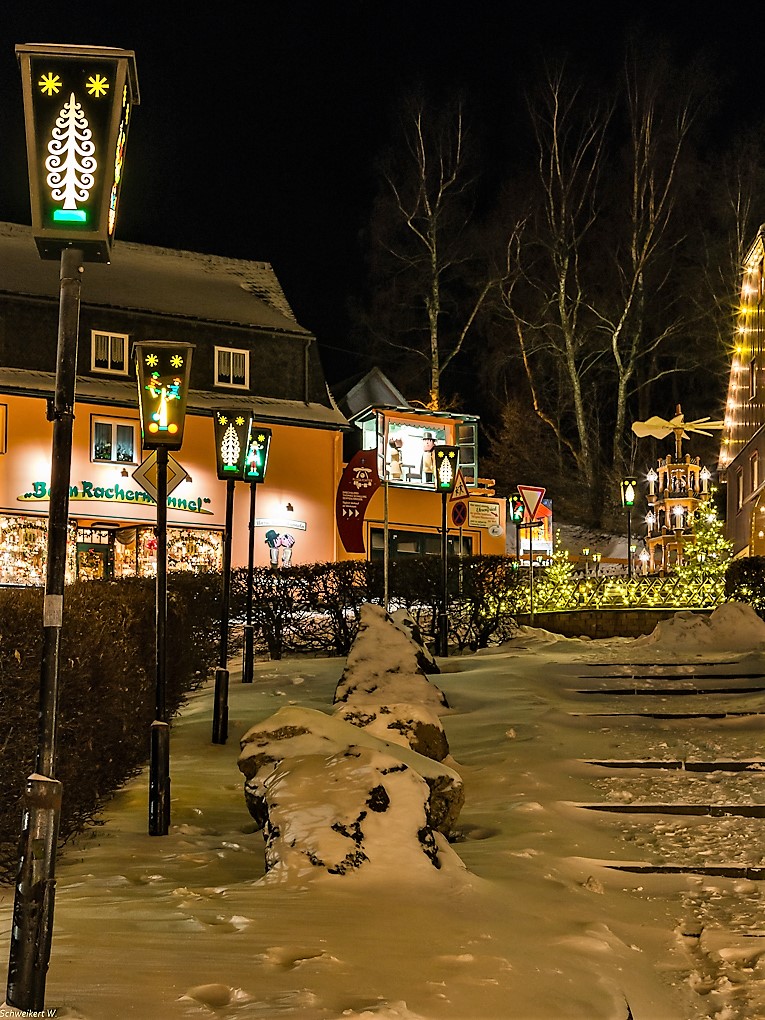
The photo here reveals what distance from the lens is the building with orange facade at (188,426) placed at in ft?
94.4

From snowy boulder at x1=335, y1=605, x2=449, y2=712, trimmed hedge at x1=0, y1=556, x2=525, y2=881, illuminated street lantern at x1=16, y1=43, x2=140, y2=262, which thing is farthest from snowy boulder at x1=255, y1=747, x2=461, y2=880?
snowy boulder at x1=335, y1=605, x2=449, y2=712

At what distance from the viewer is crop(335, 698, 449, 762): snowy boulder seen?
904cm

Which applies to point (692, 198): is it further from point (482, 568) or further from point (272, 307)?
point (482, 568)

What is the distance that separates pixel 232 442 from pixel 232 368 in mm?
20606

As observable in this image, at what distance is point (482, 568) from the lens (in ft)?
62.5

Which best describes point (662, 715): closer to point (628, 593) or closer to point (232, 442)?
point (232, 442)

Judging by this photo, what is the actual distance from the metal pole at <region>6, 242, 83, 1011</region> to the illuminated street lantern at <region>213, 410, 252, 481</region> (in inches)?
316

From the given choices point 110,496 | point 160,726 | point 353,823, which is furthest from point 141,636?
point 110,496

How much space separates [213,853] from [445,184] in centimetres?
3531

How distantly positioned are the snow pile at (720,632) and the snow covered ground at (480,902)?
12.7 ft

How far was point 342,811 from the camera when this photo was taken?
20.4 ft

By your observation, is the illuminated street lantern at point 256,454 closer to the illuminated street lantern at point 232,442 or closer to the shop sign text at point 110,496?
the illuminated street lantern at point 232,442

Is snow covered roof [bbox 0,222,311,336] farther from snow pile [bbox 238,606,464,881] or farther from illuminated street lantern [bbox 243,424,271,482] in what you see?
snow pile [bbox 238,606,464,881]

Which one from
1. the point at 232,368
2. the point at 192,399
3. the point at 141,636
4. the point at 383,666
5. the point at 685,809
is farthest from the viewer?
the point at 232,368
